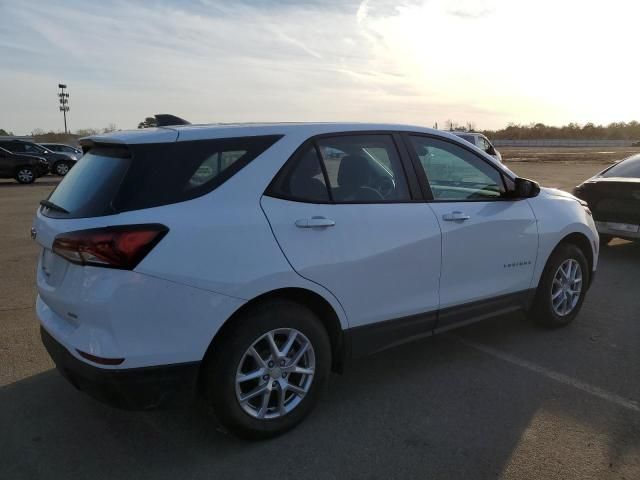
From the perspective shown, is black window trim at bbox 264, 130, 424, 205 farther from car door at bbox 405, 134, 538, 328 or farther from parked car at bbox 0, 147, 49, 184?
parked car at bbox 0, 147, 49, 184

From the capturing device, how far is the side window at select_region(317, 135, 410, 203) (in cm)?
336

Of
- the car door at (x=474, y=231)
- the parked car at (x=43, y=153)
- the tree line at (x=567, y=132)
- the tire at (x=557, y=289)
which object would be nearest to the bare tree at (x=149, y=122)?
the car door at (x=474, y=231)

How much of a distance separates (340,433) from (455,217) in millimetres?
1633

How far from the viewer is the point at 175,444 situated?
306 centimetres

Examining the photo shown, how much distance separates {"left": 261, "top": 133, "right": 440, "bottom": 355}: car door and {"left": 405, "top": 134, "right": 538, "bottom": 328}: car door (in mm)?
152

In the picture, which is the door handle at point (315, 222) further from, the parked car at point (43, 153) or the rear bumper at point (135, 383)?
the parked car at point (43, 153)

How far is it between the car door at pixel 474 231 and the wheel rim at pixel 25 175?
2190 cm

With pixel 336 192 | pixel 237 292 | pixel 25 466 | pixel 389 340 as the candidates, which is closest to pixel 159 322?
pixel 237 292

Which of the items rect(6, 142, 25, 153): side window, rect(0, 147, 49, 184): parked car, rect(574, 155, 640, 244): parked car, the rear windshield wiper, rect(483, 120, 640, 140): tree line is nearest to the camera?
the rear windshield wiper

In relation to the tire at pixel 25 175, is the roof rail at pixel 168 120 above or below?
above

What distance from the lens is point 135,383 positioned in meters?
2.65

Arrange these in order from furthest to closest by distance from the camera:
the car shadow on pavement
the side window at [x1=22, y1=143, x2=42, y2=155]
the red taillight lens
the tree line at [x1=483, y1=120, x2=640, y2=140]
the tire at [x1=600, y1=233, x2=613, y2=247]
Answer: the tree line at [x1=483, y1=120, x2=640, y2=140] → the side window at [x1=22, y1=143, x2=42, y2=155] → the tire at [x1=600, y1=233, x2=613, y2=247] → the car shadow on pavement → the red taillight lens

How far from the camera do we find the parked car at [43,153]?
22973 millimetres

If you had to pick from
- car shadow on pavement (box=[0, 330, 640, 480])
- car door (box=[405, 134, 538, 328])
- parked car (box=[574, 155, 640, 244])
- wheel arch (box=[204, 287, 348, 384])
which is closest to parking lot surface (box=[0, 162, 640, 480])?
car shadow on pavement (box=[0, 330, 640, 480])
